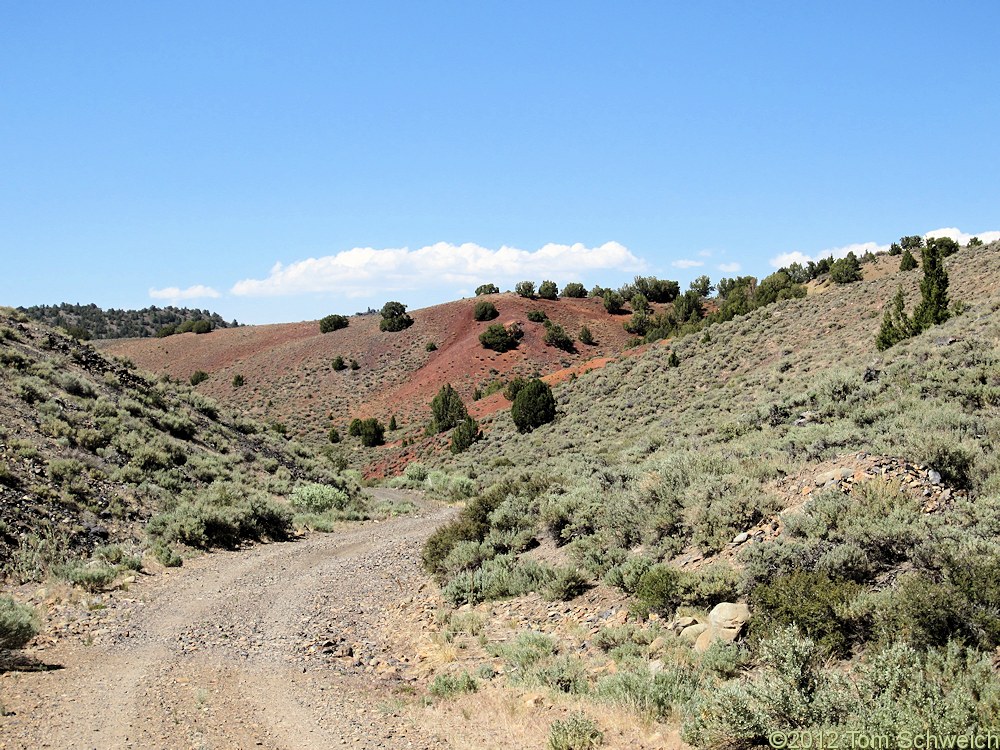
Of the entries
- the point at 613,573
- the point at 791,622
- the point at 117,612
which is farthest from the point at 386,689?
the point at 117,612

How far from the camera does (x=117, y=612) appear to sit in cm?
1072

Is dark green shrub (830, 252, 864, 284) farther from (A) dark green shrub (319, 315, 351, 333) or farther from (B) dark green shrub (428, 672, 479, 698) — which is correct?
(A) dark green shrub (319, 315, 351, 333)

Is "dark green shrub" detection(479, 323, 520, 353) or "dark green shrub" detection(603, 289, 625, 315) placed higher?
"dark green shrub" detection(603, 289, 625, 315)

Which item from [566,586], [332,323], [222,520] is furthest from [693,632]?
[332,323]

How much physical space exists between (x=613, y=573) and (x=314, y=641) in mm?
4616

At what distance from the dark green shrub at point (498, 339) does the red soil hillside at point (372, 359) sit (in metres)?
0.79

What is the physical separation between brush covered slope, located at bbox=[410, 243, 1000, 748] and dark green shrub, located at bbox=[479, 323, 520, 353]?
152ft

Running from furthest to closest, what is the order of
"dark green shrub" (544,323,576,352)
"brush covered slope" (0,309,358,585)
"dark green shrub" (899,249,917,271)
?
"dark green shrub" (544,323,576,352), "dark green shrub" (899,249,917,271), "brush covered slope" (0,309,358,585)

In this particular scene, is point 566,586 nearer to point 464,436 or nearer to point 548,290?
point 464,436

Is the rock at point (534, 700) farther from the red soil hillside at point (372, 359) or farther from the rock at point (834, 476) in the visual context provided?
the red soil hillside at point (372, 359)

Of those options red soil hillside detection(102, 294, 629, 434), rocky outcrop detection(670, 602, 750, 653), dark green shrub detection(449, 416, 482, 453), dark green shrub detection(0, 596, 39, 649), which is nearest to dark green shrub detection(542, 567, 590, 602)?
rocky outcrop detection(670, 602, 750, 653)

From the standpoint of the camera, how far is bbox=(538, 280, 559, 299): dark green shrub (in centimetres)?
8188

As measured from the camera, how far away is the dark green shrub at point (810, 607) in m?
6.72

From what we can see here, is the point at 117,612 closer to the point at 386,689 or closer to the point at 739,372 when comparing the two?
the point at 386,689
